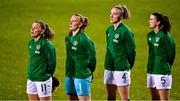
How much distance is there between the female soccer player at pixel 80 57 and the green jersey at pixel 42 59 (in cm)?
41

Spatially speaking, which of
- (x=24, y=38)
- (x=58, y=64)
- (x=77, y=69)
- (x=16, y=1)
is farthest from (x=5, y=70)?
(x=16, y=1)

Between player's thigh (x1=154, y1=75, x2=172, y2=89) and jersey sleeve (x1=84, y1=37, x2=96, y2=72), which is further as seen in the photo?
player's thigh (x1=154, y1=75, x2=172, y2=89)

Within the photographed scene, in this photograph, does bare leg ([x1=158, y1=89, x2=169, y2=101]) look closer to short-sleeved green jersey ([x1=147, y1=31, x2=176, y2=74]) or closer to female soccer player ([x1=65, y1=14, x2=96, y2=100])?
short-sleeved green jersey ([x1=147, y1=31, x2=176, y2=74])

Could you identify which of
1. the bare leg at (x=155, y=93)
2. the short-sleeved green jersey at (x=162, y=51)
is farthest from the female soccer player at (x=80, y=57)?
the bare leg at (x=155, y=93)

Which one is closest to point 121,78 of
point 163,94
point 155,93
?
point 155,93

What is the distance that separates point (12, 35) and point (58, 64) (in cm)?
415

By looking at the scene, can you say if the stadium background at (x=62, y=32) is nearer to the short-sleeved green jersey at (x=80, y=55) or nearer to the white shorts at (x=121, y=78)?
the white shorts at (x=121, y=78)

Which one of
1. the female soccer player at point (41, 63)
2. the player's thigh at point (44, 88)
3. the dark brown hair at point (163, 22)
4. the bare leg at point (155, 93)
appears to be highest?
the dark brown hair at point (163, 22)

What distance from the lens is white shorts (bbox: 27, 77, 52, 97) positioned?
43.7ft

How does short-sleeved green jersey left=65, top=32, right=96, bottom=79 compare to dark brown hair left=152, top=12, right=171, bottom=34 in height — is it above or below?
below

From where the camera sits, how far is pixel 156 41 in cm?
1371

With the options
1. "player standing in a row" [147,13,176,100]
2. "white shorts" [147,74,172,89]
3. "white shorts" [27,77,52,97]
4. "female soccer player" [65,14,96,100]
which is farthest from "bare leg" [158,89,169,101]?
"white shorts" [27,77,52,97]

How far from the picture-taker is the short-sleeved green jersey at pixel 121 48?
13953 millimetres

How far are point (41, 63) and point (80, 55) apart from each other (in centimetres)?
78
